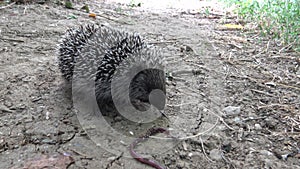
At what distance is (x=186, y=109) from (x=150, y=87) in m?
0.52

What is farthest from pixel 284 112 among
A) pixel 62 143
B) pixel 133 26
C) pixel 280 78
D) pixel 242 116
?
pixel 133 26

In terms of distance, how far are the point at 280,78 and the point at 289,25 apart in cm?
212

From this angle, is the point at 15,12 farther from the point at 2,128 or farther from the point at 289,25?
the point at 289,25

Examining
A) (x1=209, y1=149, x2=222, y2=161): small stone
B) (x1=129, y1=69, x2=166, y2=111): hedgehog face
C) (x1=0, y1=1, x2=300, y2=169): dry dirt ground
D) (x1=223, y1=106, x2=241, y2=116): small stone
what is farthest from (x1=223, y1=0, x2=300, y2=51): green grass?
(x1=209, y1=149, x2=222, y2=161): small stone

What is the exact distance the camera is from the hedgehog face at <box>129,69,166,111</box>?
2.90 meters

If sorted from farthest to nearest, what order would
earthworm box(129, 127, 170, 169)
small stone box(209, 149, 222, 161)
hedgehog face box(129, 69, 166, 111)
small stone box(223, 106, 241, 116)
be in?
small stone box(223, 106, 241, 116), hedgehog face box(129, 69, 166, 111), small stone box(209, 149, 222, 161), earthworm box(129, 127, 170, 169)

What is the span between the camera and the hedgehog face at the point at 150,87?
2900 mm

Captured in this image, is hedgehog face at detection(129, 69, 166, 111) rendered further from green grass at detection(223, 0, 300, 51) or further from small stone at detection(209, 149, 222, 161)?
green grass at detection(223, 0, 300, 51)

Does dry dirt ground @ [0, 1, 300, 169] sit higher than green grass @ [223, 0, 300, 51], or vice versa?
green grass @ [223, 0, 300, 51]

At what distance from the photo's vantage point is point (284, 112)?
300cm

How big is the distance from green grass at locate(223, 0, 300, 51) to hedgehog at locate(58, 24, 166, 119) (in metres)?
3.05

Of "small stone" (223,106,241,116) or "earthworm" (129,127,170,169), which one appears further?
"small stone" (223,106,241,116)

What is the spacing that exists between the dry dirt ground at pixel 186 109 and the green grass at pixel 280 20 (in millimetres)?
286

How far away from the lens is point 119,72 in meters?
2.97
